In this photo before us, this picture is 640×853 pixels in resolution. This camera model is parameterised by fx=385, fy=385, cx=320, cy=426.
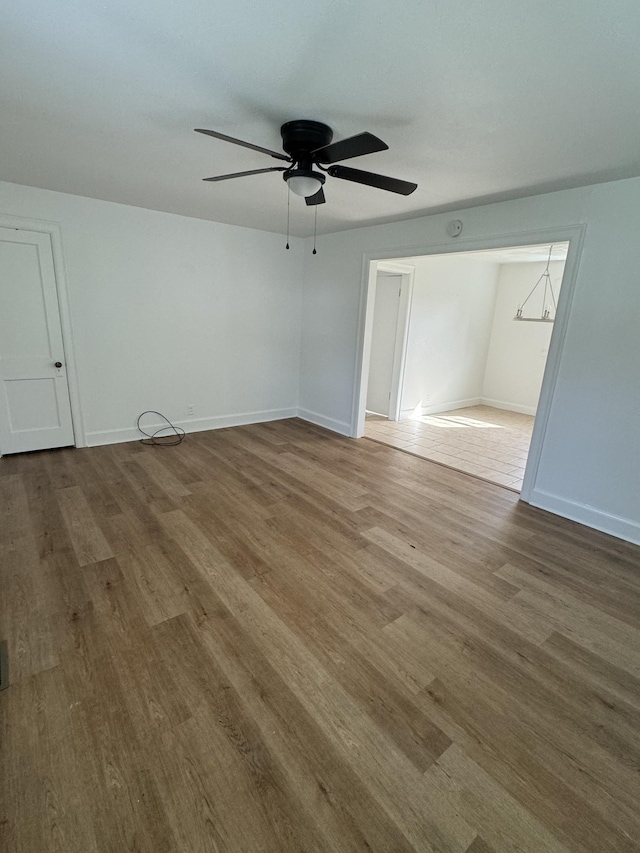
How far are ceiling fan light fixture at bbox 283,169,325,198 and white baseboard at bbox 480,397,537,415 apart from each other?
20.4 feet

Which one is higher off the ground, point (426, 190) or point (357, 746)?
point (426, 190)

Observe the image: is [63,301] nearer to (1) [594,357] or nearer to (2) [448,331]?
(1) [594,357]

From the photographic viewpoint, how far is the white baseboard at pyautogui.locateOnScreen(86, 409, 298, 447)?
4367mm

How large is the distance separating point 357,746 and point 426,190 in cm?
356

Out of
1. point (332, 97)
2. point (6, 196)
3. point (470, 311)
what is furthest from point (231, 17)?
point (470, 311)

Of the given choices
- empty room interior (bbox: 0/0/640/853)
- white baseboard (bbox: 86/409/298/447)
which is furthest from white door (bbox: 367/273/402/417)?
white baseboard (bbox: 86/409/298/447)

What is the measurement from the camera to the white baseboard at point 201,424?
4.37 metres

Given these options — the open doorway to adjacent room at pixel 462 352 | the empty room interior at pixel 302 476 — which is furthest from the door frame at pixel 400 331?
the empty room interior at pixel 302 476

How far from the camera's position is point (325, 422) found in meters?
5.54

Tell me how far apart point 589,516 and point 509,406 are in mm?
4501

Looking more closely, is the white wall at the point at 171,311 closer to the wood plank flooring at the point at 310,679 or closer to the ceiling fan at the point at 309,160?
the wood plank flooring at the point at 310,679

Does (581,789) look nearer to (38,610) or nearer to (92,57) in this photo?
(38,610)

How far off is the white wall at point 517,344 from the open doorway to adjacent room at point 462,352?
0.02 m

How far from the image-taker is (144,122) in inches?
86.7
